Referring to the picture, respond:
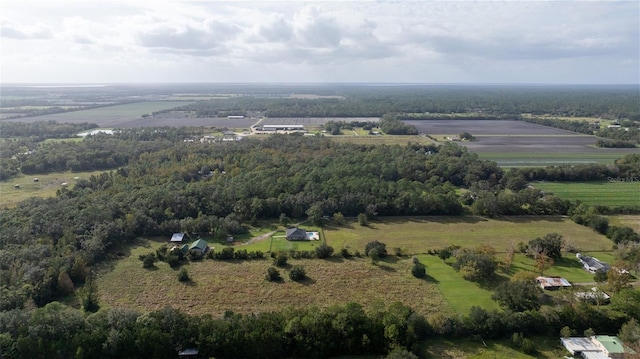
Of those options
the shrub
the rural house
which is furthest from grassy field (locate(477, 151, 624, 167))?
the shrub

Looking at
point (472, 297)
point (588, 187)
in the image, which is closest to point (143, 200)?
point (472, 297)

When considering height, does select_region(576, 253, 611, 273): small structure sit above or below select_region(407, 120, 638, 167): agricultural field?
below

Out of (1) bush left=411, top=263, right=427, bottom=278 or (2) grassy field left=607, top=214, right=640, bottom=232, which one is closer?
(1) bush left=411, top=263, right=427, bottom=278

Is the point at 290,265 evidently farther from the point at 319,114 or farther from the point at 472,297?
the point at 319,114

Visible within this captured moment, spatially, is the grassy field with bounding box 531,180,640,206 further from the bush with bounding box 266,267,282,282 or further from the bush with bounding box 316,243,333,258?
the bush with bounding box 266,267,282,282

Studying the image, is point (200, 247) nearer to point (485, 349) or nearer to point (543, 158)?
point (485, 349)

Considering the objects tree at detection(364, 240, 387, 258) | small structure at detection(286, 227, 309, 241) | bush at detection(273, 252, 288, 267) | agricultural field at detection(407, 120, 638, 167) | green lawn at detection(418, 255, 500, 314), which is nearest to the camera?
green lawn at detection(418, 255, 500, 314)

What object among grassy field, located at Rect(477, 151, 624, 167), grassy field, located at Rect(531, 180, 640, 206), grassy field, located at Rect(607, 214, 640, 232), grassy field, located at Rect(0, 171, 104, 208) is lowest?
grassy field, located at Rect(0, 171, 104, 208)
